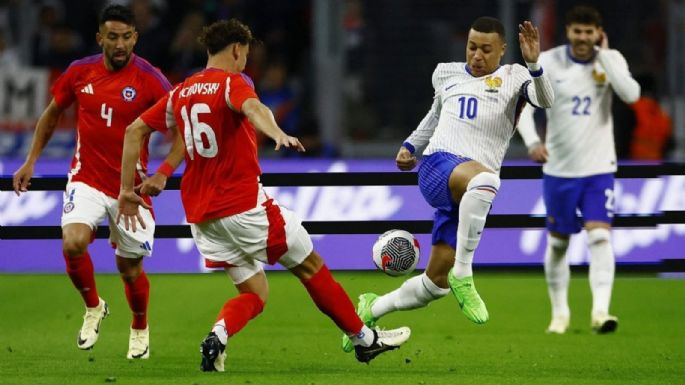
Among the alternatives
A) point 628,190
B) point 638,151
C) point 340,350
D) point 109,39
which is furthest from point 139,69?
point 638,151

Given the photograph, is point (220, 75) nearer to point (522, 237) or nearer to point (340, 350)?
point (340, 350)

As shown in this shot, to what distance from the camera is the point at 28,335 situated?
10703 mm

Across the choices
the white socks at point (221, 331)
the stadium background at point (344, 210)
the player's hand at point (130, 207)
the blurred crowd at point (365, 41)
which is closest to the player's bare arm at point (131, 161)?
the player's hand at point (130, 207)

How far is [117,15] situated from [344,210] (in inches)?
165

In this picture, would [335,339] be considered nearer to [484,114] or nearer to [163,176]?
[484,114]

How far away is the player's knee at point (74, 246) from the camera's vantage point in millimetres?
9273

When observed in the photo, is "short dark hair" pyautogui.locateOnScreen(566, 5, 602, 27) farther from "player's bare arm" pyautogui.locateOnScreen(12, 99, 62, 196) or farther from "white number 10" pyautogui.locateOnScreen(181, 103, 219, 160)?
"player's bare arm" pyautogui.locateOnScreen(12, 99, 62, 196)

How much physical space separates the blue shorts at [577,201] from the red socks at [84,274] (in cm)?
376

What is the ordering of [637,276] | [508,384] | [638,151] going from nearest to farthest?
[508,384], [637,276], [638,151]

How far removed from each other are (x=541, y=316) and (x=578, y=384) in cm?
370

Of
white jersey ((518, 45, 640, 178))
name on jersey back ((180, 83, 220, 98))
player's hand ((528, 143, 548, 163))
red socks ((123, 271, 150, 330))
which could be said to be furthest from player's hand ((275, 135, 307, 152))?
white jersey ((518, 45, 640, 178))

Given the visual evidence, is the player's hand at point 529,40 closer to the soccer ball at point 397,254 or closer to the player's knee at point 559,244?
the soccer ball at point 397,254

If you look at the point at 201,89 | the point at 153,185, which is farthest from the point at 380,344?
the point at 201,89

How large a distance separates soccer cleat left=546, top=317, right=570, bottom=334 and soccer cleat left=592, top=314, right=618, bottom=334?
31cm
